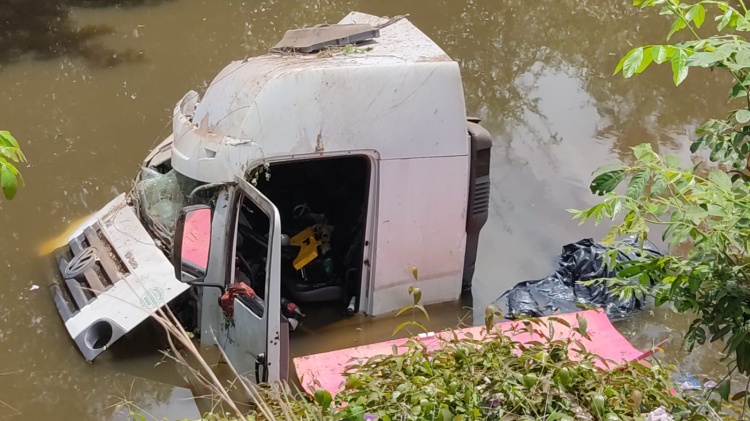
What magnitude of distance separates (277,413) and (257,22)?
946cm

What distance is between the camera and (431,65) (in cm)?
505

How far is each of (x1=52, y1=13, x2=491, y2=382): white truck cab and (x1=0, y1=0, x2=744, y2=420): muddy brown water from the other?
341 mm

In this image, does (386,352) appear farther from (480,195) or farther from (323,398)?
(323,398)

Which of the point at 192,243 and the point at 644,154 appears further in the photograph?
the point at 192,243

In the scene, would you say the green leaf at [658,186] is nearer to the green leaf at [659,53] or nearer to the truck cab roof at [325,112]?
the green leaf at [659,53]

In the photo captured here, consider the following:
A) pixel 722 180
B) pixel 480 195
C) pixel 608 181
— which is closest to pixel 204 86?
pixel 480 195

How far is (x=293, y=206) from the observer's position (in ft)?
19.8

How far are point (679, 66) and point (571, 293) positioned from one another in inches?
151

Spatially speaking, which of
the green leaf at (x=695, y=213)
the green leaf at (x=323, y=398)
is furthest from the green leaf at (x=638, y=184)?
the green leaf at (x=323, y=398)

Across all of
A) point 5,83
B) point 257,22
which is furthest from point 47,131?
point 257,22

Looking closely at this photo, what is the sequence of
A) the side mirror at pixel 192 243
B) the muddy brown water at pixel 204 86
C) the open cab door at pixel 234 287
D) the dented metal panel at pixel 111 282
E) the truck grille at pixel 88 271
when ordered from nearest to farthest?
1. the open cab door at pixel 234 287
2. the side mirror at pixel 192 243
3. the dented metal panel at pixel 111 282
4. the truck grille at pixel 88 271
5. the muddy brown water at pixel 204 86

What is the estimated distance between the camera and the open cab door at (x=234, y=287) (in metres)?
4.14

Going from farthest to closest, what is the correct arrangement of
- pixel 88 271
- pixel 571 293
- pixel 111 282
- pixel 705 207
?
pixel 571 293, pixel 88 271, pixel 111 282, pixel 705 207

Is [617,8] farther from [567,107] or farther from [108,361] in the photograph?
[108,361]
